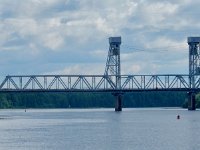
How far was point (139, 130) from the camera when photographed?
122 meters

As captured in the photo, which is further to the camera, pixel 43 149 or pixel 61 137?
pixel 61 137

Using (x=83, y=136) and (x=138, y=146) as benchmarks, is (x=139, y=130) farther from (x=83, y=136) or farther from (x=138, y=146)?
(x=138, y=146)

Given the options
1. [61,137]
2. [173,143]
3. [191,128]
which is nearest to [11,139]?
[61,137]

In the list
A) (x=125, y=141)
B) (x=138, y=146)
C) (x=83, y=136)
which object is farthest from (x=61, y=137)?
(x=138, y=146)

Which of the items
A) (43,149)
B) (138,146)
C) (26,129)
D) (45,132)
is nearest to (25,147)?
(43,149)

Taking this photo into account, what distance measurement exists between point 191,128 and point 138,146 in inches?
1304

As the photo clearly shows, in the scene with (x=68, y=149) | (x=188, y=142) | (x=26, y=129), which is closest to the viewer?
(x=68, y=149)

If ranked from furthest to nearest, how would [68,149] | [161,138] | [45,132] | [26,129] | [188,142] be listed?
[26,129] → [45,132] → [161,138] → [188,142] → [68,149]

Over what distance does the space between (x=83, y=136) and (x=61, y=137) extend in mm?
2889

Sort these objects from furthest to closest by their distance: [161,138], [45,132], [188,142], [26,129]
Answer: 1. [26,129]
2. [45,132]
3. [161,138]
4. [188,142]

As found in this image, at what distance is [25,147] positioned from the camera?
93500mm

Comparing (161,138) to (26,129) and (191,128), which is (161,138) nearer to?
(191,128)

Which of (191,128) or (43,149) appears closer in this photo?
(43,149)

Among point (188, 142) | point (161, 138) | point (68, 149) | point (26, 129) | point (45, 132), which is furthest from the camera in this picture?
point (26, 129)
